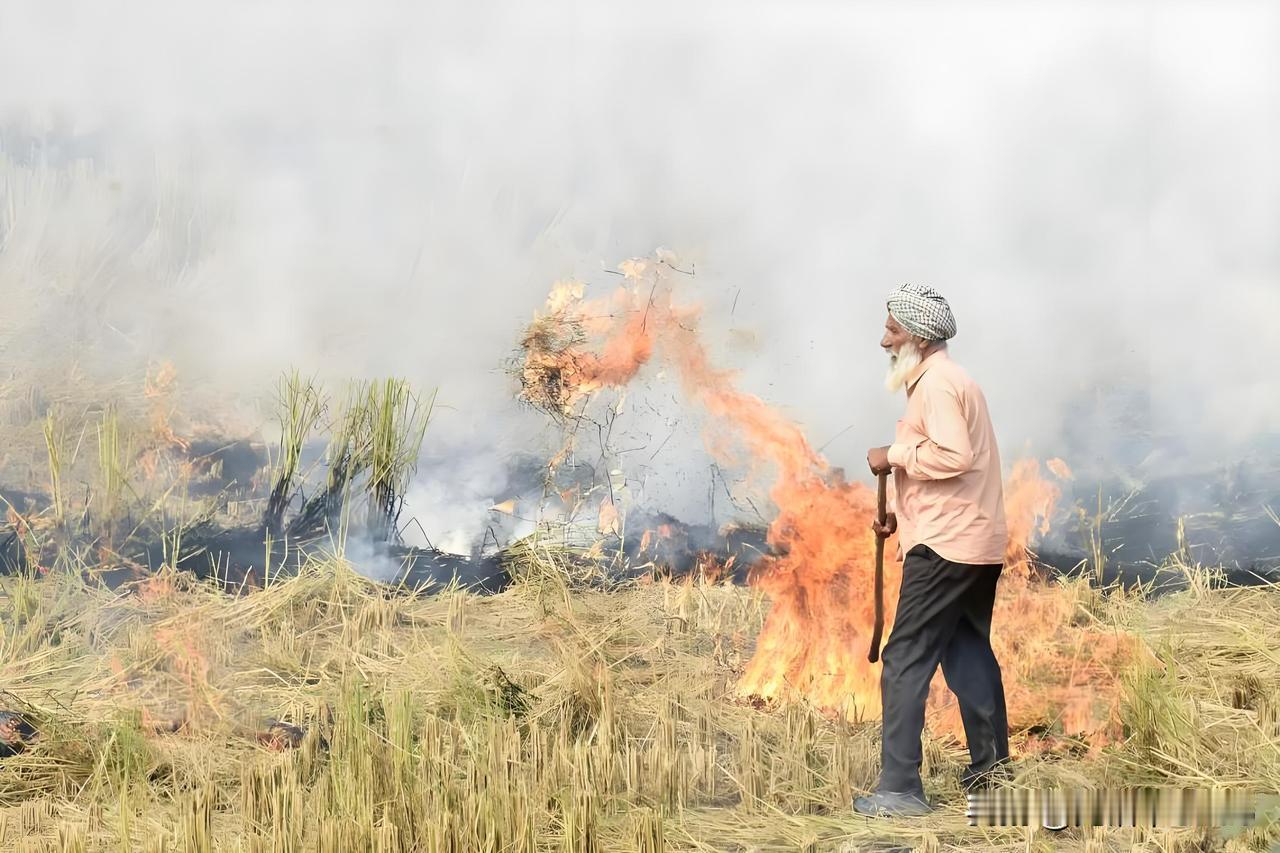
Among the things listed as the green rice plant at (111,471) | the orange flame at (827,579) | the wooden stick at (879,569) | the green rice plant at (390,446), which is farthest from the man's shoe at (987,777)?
the green rice plant at (111,471)

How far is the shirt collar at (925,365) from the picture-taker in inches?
174

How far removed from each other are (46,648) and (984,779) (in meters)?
4.64

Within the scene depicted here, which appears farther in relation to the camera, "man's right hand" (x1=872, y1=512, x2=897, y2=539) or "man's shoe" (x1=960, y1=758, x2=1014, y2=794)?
"man's right hand" (x1=872, y1=512, x2=897, y2=539)

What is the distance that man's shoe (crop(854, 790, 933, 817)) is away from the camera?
170 inches

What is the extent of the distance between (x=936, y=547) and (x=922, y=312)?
81 cm

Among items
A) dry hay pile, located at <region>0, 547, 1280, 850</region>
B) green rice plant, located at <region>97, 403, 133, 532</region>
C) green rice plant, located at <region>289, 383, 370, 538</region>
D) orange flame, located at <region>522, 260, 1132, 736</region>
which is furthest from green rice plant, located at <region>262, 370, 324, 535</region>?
orange flame, located at <region>522, 260, 1132, 736</region>

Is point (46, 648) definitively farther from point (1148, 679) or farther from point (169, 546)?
point (1148, 679)

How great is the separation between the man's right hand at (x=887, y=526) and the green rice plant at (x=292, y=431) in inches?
158

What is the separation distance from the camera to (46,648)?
6441 mm

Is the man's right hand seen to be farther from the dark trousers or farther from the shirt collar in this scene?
the shirt collar

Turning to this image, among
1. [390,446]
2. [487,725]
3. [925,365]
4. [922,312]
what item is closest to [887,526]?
Answer: [925,365]

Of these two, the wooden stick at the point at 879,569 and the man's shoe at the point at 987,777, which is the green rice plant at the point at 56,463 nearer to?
the wooden stick at the point at 879,569

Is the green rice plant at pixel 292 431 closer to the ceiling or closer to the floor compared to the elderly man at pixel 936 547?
closer to the ceiling

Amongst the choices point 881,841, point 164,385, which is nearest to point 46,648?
point 164,385
